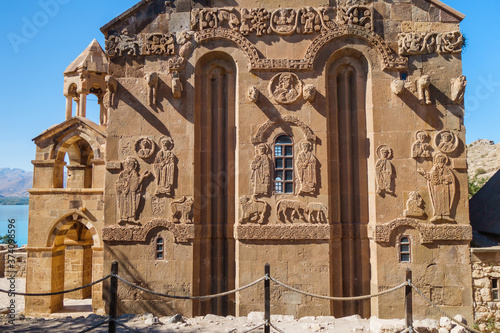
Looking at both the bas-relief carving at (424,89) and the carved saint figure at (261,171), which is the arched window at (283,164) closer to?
the carved saint figure at (261,171)

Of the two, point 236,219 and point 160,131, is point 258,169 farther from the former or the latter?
point 160,131

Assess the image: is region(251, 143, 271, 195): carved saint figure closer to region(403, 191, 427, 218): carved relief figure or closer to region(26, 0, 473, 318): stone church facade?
region(26, 0, 473, 318): stone church facade

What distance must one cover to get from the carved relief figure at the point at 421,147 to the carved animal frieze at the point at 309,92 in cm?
285

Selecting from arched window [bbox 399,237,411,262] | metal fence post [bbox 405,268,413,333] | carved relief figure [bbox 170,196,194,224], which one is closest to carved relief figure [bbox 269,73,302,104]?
carved relief figure [bbox 170,196,194,224]

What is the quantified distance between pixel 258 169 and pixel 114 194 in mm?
3778

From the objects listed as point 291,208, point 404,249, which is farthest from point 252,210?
point 404,249

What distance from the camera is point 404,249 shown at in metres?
10.0

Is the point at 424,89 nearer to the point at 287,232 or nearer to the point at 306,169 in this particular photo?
the point at 306,169

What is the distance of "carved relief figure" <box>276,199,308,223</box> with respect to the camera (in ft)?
32.9

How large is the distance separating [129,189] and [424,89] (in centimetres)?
798

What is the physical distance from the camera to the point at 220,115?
10.9 metres

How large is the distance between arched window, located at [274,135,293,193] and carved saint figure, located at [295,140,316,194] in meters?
0.25

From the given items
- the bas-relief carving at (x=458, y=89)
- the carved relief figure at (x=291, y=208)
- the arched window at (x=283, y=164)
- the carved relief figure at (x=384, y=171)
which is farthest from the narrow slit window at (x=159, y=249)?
the bas-relief carving at (x=458, y=89)

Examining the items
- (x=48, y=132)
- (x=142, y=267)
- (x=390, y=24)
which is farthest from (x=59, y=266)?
(x=390, y=24)
